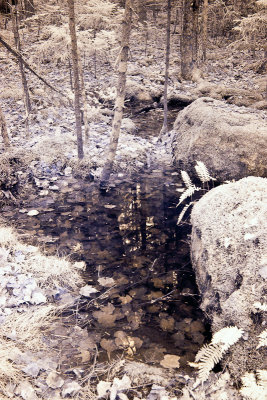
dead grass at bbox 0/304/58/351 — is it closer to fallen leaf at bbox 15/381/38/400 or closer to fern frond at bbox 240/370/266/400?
fallen leaf at bbox 15/381/38/400

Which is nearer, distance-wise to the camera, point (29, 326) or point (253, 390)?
point (253, 390)

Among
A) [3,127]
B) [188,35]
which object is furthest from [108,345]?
[188,35]

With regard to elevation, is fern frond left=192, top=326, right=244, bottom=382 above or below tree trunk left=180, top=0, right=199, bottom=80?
below

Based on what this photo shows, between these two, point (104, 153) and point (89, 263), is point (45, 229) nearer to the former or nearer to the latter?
point (89, 263)

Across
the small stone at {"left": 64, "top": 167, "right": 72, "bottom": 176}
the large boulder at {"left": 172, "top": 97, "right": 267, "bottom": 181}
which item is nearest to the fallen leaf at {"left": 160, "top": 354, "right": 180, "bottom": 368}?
the large boulder at {"left": 172, "top": 97, "right": 267, "bottom": 181}

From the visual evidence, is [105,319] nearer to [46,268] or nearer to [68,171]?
[46,268]

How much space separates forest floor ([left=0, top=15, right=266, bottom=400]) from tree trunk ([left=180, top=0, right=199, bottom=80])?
0.74m

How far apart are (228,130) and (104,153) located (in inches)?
137

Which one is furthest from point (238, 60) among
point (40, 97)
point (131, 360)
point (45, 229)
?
point (131, 360)

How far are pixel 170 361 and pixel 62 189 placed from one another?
5.00 meters

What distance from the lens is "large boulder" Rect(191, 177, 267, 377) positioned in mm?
2912

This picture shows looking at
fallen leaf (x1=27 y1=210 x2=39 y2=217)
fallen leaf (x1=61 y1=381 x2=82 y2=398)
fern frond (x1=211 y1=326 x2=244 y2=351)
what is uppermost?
fern frond (x1=211 y1=326 x2=244 y2=351)

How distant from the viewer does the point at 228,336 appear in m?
2.76

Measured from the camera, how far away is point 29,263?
4.51 meters
